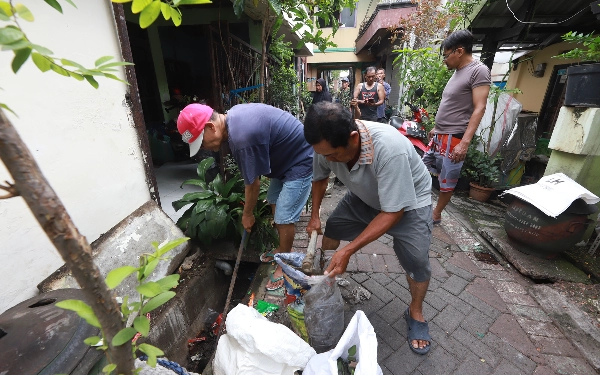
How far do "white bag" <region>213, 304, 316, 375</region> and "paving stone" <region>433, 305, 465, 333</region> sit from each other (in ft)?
4.03

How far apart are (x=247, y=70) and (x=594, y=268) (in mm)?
5978

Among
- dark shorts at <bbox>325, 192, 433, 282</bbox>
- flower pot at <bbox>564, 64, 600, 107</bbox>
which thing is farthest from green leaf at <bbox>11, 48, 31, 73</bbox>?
flower pot at <bbox>564, 64, 600, 107</bbox>

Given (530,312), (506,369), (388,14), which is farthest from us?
(388,14)

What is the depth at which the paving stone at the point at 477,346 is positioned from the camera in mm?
1944

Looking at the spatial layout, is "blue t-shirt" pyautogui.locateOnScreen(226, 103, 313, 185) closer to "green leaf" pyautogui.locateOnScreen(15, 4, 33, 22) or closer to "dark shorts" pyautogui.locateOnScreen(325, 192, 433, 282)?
"dark shorts" pyautogui.locateOnScreen(325, 192, 433, 282)

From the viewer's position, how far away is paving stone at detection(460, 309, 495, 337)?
2164 mm

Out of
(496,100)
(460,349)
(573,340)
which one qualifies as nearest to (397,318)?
(460,349)

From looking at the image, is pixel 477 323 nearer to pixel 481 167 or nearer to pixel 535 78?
pixel 481 167

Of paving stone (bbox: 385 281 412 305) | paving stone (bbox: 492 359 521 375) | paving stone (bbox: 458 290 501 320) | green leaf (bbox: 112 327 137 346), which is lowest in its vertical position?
paving stone (bbox: 385 281 412 305)

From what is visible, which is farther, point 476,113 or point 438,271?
point 476,113

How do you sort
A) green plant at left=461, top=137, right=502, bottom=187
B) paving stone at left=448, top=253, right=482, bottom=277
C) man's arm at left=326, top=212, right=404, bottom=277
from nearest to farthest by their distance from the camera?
man's arm at left=326, top=212, right=404, bottom=277
paving stone at left=448, top=253, right=482, bottom=277
green plant at left=461, top=137, right=502, bottom=187

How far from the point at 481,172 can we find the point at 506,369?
3649 millimetres

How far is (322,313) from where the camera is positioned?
1828 mm

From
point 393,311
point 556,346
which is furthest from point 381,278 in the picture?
point 556,346
